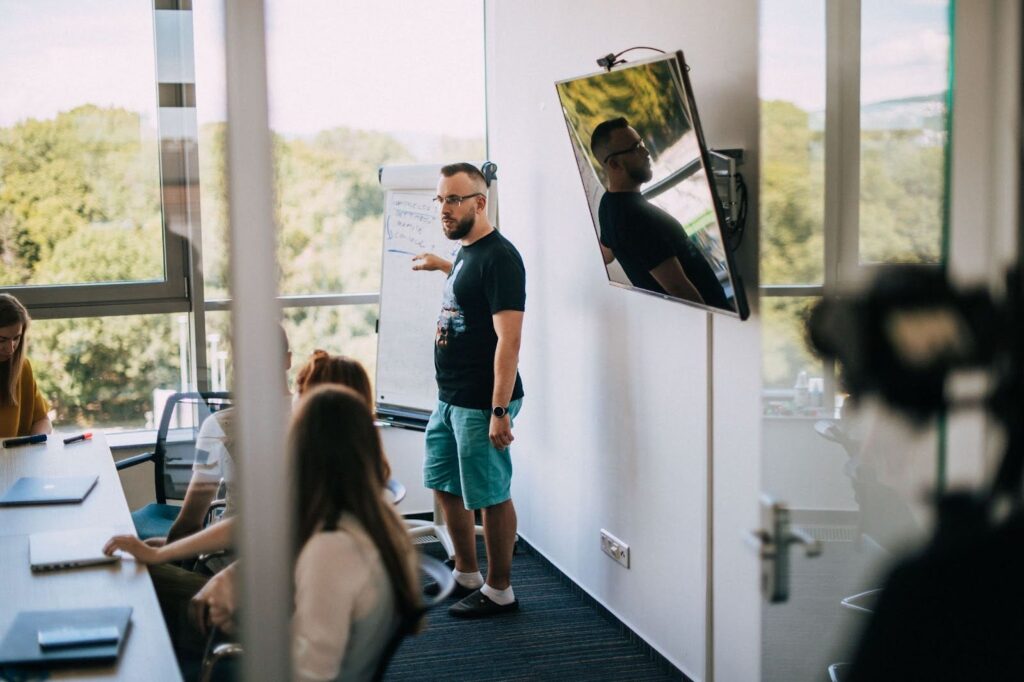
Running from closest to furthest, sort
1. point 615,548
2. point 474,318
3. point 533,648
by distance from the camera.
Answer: point 533,648 → point 615,548 → point 474,318

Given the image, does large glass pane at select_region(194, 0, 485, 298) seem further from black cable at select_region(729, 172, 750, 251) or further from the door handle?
the door handle

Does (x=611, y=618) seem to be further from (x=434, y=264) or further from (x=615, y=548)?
(x=434, y=264)

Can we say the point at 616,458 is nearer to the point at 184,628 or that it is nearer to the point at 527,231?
the point at 527,231

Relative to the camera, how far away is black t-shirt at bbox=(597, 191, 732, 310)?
9.00 feet

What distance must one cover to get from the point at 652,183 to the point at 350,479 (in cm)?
142

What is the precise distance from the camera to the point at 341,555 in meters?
1.81

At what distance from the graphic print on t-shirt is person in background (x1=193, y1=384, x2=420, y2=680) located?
1.84 metres

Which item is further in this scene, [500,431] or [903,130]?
[500,431]

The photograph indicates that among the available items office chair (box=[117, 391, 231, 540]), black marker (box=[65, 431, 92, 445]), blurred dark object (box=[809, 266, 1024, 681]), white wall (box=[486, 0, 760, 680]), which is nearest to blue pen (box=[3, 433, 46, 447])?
black marker (box=[65, 431, 92, 445])

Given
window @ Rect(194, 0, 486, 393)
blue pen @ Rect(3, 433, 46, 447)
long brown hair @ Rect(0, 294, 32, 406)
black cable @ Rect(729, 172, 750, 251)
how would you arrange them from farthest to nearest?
window @ Rect(194, 0, 486, 393), long brown hair @ Rect(0, 294, 32, 406), blue pen @ Rect(3, 433, 46, 447), black cable @ Rect(729, 172, 750, 251)

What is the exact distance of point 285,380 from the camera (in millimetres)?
1423

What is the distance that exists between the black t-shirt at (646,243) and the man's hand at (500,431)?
2.59 feet

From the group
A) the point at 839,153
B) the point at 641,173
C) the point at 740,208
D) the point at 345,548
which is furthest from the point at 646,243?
the point at 345,548

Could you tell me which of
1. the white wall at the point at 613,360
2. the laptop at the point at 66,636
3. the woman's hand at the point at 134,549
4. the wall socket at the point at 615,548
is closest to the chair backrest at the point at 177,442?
the woman's hand at the point at 134,549
